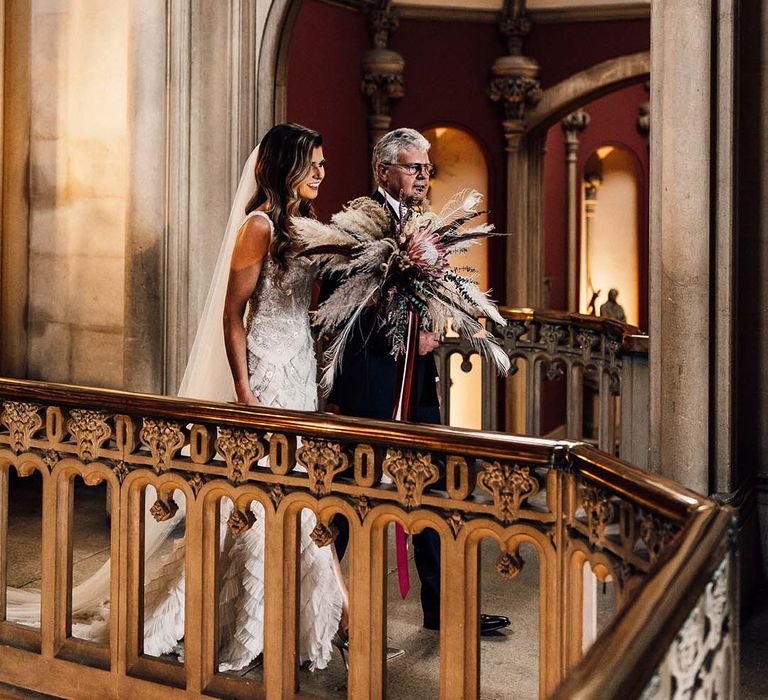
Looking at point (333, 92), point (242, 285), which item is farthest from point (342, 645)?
point (333, 92)

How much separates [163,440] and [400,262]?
0.93 metres

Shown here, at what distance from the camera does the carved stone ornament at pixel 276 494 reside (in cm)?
350

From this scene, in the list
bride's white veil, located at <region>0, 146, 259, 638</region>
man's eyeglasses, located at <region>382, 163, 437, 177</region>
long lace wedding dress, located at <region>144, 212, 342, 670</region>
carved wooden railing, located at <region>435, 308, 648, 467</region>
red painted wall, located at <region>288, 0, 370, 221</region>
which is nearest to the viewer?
long lace wedding dress, located at <region>144, 212, 342, 670</region>

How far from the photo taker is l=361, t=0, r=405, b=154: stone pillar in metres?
10.9

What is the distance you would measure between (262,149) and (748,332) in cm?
215

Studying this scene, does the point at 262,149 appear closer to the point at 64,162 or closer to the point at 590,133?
the point at 64,162

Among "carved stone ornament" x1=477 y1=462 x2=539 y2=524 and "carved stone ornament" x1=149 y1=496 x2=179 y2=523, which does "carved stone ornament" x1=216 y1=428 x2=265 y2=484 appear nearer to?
"carved stone ornament" x1=149 y1=496 x2=179 y2=523

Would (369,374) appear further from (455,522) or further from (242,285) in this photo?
(455,522)

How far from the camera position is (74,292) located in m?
6.71

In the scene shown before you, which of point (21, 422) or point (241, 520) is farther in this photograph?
point (21, 422)

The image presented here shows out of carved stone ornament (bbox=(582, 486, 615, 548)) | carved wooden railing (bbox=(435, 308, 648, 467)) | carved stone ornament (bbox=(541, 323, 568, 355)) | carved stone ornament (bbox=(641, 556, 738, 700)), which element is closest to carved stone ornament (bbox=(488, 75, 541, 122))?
carved wooden railing (bbox=(435, 308, 648, 467))

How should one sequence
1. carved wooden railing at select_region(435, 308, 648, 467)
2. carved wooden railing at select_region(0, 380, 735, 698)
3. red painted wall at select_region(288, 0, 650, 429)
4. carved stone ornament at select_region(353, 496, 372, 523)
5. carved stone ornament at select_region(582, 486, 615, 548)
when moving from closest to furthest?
carved stone ornament at select_region(582, 486, 615, 548) → carved wooden railing at select_region(0, 380, 735, 698) → carved stone ornament at select_region(353, 496, 372, 523) → carved wooden railing at select_region(435, 308, 648, 467) → red painted wall at select_region(288, 0, 650, 429)

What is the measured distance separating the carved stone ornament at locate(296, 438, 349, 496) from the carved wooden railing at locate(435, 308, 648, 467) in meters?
2.81

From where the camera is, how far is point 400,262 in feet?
13.0
